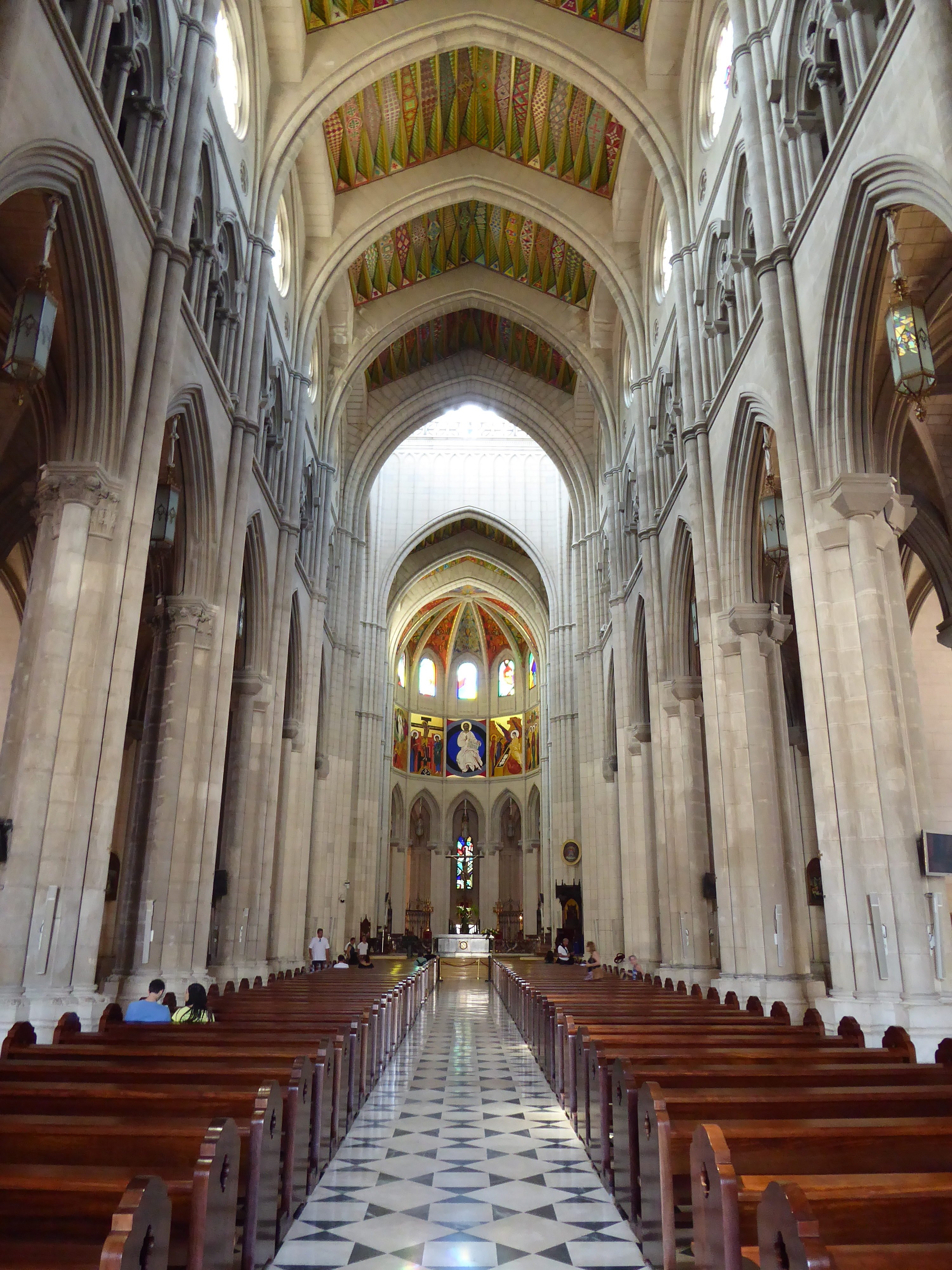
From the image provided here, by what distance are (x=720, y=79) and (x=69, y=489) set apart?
1280 centimetres

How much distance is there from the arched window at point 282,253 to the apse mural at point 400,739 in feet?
96.8

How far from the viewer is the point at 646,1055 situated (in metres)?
6.17

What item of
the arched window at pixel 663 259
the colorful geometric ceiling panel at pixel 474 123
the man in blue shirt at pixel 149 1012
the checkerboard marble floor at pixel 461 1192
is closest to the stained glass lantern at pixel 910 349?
the checkerboard marble floor at pixel 461 1192

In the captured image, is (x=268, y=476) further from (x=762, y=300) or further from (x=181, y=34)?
(x=762, y=300)

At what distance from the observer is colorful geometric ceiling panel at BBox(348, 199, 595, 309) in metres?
24.8

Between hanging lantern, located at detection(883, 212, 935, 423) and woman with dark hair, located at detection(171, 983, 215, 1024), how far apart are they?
25.7 feet

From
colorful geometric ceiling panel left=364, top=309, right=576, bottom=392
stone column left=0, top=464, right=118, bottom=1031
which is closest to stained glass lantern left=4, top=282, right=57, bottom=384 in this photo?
stone column left=0, top=464, right=118, bottom=1031

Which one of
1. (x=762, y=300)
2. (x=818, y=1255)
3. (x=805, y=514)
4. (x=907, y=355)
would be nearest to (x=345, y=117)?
(x=762, y=300)

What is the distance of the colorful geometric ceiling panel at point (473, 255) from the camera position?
24.8 m

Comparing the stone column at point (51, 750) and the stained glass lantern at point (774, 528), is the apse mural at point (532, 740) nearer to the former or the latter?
the stained glass lantern at point (774, 528)

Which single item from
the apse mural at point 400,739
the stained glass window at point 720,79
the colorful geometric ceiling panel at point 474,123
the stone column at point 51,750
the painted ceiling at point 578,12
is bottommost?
the stone column at point 51,750

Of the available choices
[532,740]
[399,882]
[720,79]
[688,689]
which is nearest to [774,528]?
[688,689]

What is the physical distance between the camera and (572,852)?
32188 millimetres

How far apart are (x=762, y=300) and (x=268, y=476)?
10359mm
